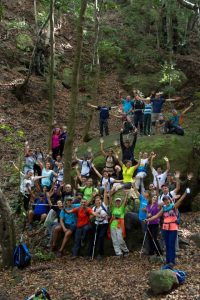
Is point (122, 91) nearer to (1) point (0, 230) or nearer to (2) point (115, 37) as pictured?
(2) point (115, 37)

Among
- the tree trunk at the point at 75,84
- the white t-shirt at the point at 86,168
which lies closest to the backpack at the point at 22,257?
the tree trunk at the point at 75,84

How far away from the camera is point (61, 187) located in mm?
13727

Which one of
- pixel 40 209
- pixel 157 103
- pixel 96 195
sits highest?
pixel 157 103

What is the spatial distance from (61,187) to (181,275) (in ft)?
16.9

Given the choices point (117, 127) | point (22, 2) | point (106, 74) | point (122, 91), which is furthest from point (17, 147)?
point (22, 2)

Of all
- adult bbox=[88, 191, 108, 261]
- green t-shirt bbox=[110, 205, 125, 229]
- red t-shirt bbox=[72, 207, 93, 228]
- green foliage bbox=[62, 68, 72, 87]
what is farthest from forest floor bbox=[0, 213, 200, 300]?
green foliage bbox=[62, 68, 72, 87]

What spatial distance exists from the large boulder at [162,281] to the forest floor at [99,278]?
0.14m

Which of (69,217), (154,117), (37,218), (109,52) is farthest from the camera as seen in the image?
(109,52)

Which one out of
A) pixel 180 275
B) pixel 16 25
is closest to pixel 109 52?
pixel 16 25

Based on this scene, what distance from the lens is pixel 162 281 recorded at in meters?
9.86

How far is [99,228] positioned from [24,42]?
2295 centimetres

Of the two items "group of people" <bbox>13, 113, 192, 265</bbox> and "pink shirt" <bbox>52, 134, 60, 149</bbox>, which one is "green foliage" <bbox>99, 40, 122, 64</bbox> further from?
"group of people" <bbox>13, 113, 192, 265</bbox>

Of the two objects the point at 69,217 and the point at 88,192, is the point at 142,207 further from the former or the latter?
Result: the point at 69,217

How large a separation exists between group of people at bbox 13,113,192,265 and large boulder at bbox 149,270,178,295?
0.99 m
